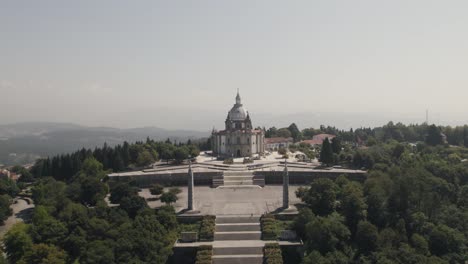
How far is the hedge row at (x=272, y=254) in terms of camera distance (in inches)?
1072

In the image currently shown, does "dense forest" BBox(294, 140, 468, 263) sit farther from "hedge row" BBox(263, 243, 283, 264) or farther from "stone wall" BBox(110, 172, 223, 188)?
"stone wall" BBox(110, 172, 223, 188)

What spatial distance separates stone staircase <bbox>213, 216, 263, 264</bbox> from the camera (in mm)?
28625

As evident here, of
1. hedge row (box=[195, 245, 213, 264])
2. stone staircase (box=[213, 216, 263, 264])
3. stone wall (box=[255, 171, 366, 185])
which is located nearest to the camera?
hedge row (box=[195, 245, 213, 264])

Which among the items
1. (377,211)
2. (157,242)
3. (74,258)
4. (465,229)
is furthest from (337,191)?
(74,258)

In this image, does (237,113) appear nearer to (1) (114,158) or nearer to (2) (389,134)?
(1) (114,158)

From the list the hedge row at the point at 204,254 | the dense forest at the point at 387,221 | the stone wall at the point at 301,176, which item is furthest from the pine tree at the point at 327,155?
the hedge row at the point at 204,254

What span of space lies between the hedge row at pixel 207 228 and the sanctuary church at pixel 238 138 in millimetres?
31442

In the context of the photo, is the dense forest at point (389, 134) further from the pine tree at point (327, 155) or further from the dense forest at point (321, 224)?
the dense forest at point (321, 224)

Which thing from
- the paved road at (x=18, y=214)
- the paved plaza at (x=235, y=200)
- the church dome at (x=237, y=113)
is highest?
the church dome at (x=237, y=113)

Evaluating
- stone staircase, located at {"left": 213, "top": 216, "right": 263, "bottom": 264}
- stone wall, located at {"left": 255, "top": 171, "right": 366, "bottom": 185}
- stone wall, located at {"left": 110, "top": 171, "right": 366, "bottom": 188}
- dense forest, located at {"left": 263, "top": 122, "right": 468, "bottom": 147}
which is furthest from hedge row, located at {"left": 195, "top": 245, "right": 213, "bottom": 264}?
dense forest, located at {"left": 263, "top": 122, "right": 468, "bottom": 147}

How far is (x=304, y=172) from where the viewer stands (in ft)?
167

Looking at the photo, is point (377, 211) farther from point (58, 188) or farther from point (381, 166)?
point (58, 188)

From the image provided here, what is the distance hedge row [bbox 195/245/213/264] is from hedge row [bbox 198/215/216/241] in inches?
81.6

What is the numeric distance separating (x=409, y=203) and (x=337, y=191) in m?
6.27
